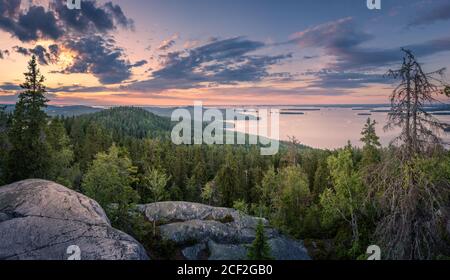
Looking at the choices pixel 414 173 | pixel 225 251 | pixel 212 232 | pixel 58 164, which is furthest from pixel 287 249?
pixel 58 164

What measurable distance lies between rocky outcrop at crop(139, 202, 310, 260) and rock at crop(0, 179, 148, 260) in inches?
764

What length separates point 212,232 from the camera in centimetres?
3453

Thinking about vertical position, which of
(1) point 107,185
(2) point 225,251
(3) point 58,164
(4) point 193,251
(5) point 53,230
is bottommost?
(2) point 225,251

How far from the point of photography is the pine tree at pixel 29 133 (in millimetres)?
24922

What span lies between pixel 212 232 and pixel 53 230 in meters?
24.9

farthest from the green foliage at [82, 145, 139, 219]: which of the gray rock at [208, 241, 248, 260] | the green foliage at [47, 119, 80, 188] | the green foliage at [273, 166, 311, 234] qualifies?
the green foliage at [273, 166, 311, 234]

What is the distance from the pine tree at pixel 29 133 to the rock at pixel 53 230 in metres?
12.4

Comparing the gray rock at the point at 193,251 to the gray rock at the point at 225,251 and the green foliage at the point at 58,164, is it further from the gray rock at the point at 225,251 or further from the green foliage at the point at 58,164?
the green foliage at the point at 58,164

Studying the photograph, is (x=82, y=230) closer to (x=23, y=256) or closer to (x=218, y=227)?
(x=23, y=256)

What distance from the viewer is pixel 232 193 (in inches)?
2292

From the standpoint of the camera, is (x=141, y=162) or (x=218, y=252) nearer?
(x=218, y=252)

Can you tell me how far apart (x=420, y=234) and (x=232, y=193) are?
47.4 metres

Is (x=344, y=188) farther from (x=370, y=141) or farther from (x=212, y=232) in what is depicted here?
(x=212, y=232)
